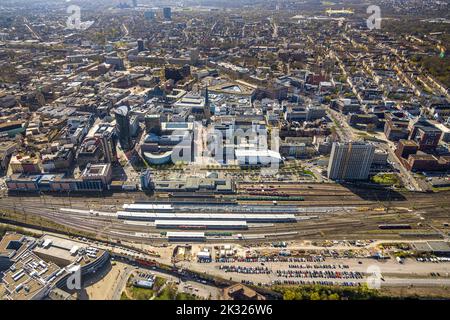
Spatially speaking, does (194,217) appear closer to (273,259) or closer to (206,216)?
(206,216)

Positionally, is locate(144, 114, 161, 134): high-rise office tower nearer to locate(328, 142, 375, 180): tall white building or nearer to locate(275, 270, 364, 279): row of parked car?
locate(328, 142, 375, 180): tall white building

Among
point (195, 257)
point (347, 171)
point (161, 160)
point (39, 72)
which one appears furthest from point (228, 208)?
point (39, 72)

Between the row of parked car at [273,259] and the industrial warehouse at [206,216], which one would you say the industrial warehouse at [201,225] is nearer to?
the industrial warehouse at [206,216]

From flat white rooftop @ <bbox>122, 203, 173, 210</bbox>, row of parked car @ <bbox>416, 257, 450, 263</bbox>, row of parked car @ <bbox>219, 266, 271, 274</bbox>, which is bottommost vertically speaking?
row of parked car @ <bbox>219, 266, 271, 274</bbox>

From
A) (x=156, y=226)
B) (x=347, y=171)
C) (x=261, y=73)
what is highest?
(x=261, y=73)

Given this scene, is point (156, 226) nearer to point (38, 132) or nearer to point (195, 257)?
point (195, 257)

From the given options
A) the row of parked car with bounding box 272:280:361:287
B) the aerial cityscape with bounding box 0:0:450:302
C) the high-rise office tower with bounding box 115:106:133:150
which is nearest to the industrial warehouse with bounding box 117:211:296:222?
the aerial cityscape with bounding box 0:0:450:302
